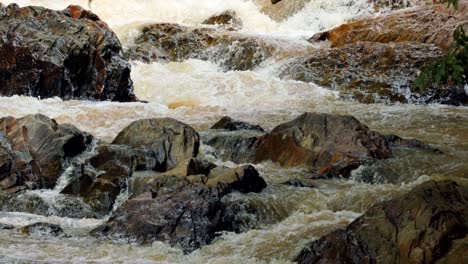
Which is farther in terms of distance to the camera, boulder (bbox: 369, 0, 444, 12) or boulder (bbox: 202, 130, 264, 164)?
boulder (bbox: 369, 0, 444, 12)

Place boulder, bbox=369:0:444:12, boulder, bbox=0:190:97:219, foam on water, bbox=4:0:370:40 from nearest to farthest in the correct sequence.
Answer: boulder, bbox=0:190:97:219, boulder, bbox=369:0:444:12, foam on water, bbox=4:0:370:40

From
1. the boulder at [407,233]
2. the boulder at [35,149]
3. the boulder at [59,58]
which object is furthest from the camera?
the boulder at [59,58]

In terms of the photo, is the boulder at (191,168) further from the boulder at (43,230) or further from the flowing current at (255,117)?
the boulder at (43,230)

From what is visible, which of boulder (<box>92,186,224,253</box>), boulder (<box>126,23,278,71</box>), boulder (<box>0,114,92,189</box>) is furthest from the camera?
boulder (<box>126,23,278,71</box>)

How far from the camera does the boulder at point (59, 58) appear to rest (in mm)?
14578

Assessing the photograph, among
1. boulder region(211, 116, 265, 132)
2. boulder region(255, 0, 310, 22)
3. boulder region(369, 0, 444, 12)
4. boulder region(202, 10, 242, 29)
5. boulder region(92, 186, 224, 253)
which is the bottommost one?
boulder region(211, 116, 265, 132)

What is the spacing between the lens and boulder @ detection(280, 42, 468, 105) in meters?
14.7

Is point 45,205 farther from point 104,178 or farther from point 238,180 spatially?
point 238,180

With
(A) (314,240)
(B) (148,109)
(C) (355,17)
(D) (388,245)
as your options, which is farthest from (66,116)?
(C) (355,17)

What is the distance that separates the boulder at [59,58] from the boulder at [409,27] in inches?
260

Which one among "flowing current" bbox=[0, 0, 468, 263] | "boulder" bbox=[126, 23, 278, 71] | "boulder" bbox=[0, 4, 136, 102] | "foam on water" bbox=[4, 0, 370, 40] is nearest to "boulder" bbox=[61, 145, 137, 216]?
"flowing current" bbox=[0, 0, 468, 263]

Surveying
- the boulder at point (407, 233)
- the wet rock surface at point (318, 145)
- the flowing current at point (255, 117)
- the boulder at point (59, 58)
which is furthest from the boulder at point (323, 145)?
the boulder at point (59, 58)

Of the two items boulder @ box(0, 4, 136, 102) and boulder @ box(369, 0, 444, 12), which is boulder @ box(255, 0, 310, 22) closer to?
boulder @ box(369, 0, 444, 12)

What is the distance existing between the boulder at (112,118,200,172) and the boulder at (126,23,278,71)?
27.2ft
